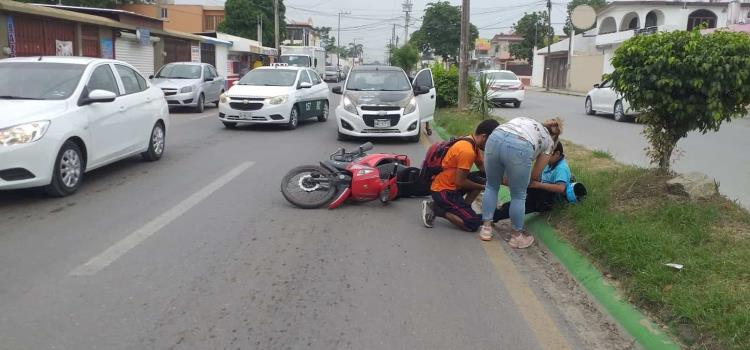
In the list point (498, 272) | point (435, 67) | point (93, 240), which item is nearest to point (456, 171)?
point (498, 272)

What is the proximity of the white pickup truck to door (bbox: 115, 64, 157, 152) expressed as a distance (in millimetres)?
33999

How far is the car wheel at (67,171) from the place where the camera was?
23.2 feet

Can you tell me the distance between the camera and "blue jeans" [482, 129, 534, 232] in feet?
18.0

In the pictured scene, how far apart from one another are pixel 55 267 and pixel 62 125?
2683 millimetres

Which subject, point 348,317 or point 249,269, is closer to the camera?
point 348,317

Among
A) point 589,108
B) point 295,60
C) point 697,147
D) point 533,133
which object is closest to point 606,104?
point 589,108

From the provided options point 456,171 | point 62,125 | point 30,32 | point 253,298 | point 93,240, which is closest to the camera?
point 253,298

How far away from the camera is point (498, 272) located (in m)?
5.18

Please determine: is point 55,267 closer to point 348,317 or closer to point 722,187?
point 348,317

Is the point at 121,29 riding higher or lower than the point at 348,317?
higher

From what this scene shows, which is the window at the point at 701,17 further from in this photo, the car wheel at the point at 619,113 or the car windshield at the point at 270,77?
the car windshield at the point at 270,77

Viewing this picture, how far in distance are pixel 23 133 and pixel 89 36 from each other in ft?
62.7

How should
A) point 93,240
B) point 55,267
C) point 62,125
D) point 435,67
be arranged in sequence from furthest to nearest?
point 435,67, point 62,125, point 93,240, point 55,267

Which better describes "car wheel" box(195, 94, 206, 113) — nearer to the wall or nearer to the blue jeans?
the blue jeans
